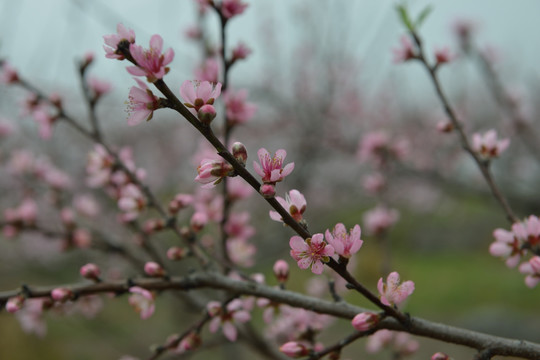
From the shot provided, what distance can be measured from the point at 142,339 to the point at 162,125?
579 centimetres

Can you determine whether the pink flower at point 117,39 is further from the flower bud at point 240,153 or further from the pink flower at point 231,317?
the pink flower at point 231,317

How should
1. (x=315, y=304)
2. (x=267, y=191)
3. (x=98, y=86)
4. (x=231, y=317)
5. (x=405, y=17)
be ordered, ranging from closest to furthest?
1. (x=267, y=191)
2. (x=315, y=304)
3. (x=231, y=317)
4. (x=405, y=17)
5. (x=98, y=86)

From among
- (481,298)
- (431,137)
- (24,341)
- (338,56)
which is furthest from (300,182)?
(481,298)

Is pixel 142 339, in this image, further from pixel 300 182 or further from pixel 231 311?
pixel 231 311

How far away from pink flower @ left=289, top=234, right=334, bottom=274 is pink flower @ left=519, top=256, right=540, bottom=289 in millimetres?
590

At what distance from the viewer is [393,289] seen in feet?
2.90

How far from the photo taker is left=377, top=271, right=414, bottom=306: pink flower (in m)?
0.87

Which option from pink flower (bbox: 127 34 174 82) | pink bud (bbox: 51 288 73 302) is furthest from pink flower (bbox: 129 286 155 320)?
pink flower (bbox: 127 34 174 82)

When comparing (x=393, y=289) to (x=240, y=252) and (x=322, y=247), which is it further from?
(x=240, y=252)

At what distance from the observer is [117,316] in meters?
8.29

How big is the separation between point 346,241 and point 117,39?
23.5 inches

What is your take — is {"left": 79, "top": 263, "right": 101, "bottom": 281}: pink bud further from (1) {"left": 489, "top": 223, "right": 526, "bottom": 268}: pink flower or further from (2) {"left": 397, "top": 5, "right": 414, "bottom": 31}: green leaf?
(2) {"left": 397, "top": 5, "right": 414, "bottom": 31}: green leaf

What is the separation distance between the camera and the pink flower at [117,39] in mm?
719

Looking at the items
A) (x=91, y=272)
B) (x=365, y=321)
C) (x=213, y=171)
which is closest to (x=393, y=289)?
(x=365, y=321)
